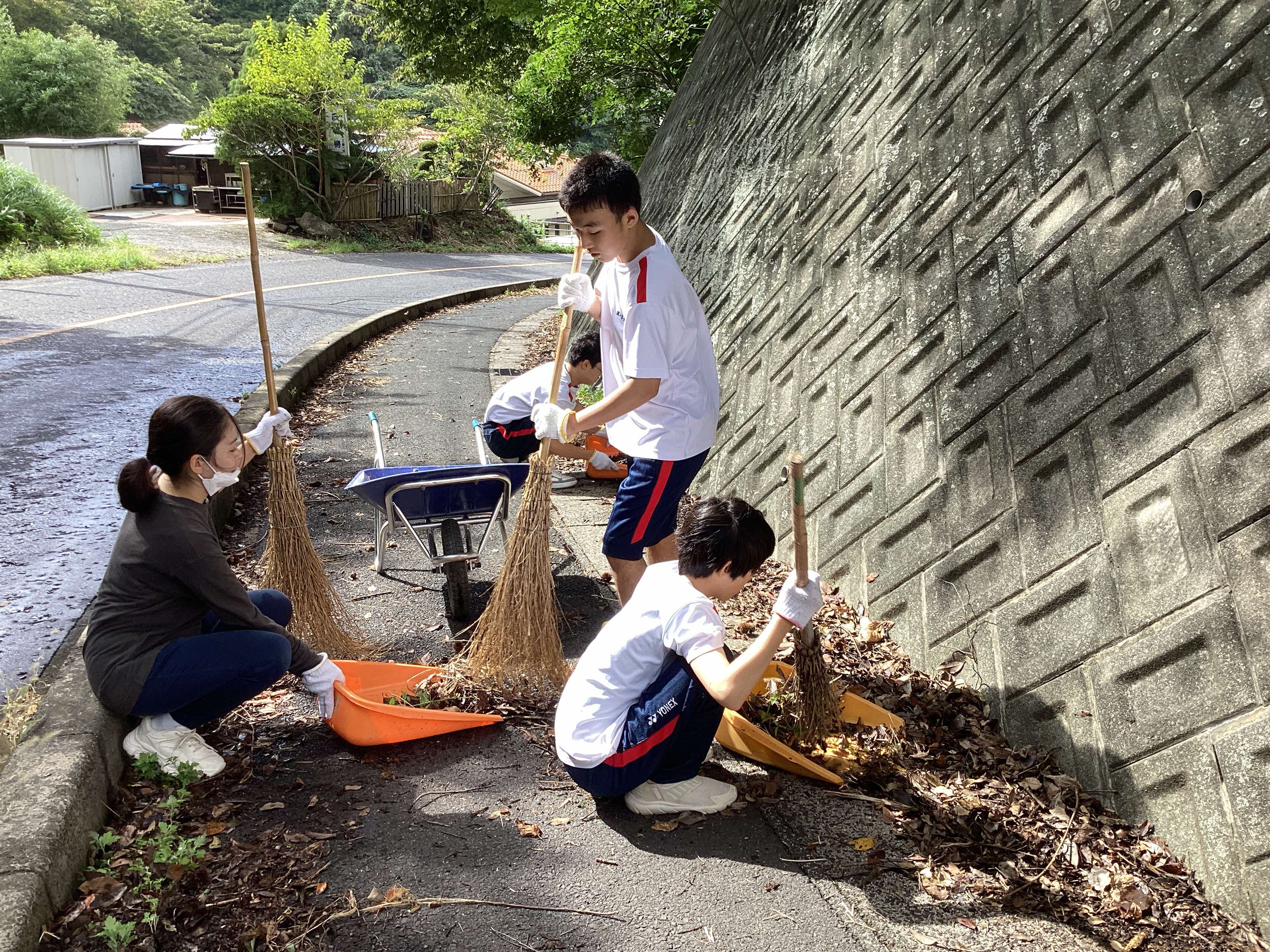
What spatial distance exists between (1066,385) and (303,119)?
84.6 feet

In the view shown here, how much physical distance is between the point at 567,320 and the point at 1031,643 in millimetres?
2131

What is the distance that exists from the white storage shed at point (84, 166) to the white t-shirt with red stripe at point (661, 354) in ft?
103

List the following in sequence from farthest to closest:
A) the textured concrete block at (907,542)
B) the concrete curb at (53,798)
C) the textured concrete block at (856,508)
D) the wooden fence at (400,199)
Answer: the wooden fence at (400,199)
the textured concrete block at (856,508)
the textured concrete block at (907,542)
the concrete curb at (53,798)

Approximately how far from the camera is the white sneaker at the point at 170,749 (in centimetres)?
322

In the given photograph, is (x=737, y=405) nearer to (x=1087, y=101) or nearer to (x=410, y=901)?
(x=1087, y=101)

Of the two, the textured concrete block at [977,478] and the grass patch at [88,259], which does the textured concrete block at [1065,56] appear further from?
the grass patch at [88,259]

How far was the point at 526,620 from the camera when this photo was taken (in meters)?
3.87

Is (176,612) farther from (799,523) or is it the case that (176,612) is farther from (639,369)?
(799,523)

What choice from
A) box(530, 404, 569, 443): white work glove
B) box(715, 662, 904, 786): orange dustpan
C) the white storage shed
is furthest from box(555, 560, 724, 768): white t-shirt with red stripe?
the white storage shed

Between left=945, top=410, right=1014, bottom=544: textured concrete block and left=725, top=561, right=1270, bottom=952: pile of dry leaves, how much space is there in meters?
0.55

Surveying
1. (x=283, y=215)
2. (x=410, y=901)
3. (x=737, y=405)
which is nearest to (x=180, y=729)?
(x=410, y=901)

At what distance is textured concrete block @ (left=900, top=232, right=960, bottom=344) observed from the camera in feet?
13.7

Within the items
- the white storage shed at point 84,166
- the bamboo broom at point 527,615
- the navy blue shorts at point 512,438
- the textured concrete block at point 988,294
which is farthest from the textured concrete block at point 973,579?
the white storage shed at point 84,166

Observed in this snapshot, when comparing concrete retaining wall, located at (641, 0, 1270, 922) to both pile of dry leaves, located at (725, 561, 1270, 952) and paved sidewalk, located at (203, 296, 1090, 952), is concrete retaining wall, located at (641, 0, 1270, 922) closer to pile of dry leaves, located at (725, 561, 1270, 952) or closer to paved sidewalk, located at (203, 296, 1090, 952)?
pile of dry leaves, located at (725, 561, 1270, 952)
